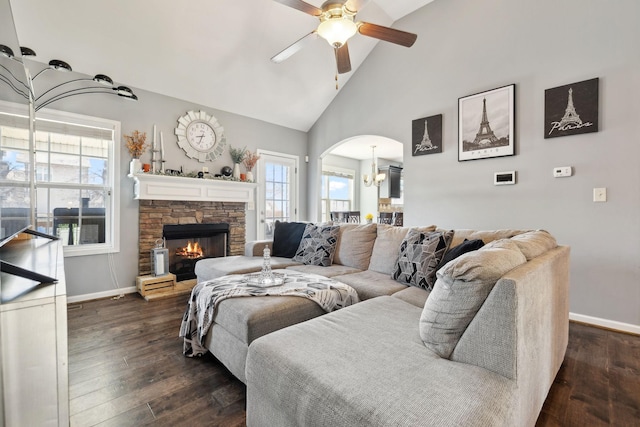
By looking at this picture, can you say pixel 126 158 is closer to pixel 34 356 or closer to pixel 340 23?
pixel 340 23

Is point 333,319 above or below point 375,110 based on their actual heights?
below

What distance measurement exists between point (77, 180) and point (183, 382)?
296 cm

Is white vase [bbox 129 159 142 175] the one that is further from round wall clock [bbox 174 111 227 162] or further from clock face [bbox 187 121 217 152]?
clock face [bbox 187 121 217 152]

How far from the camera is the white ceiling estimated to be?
2971mm

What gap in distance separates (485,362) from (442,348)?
6.1 inches

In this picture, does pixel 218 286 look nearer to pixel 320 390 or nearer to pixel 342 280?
pixel 342 280

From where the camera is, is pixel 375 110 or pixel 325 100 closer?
pixel 375 110

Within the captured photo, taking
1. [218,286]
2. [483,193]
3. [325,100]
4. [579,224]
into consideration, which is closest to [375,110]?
[325,100]

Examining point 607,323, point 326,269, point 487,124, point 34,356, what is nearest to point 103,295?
point 326,269

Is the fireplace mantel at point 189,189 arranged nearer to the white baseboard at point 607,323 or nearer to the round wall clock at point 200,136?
the round wall clock at point 200,136

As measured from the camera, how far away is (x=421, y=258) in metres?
2.27

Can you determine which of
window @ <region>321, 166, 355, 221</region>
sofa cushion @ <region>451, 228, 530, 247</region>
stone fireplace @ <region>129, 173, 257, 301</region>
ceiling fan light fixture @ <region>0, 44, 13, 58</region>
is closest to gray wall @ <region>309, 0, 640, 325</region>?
sofa cushion @ <region>451, 228, 530, 247</region>

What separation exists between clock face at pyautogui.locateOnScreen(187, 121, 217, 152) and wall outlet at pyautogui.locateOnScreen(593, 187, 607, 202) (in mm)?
4651

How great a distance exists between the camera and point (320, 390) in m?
0.96
